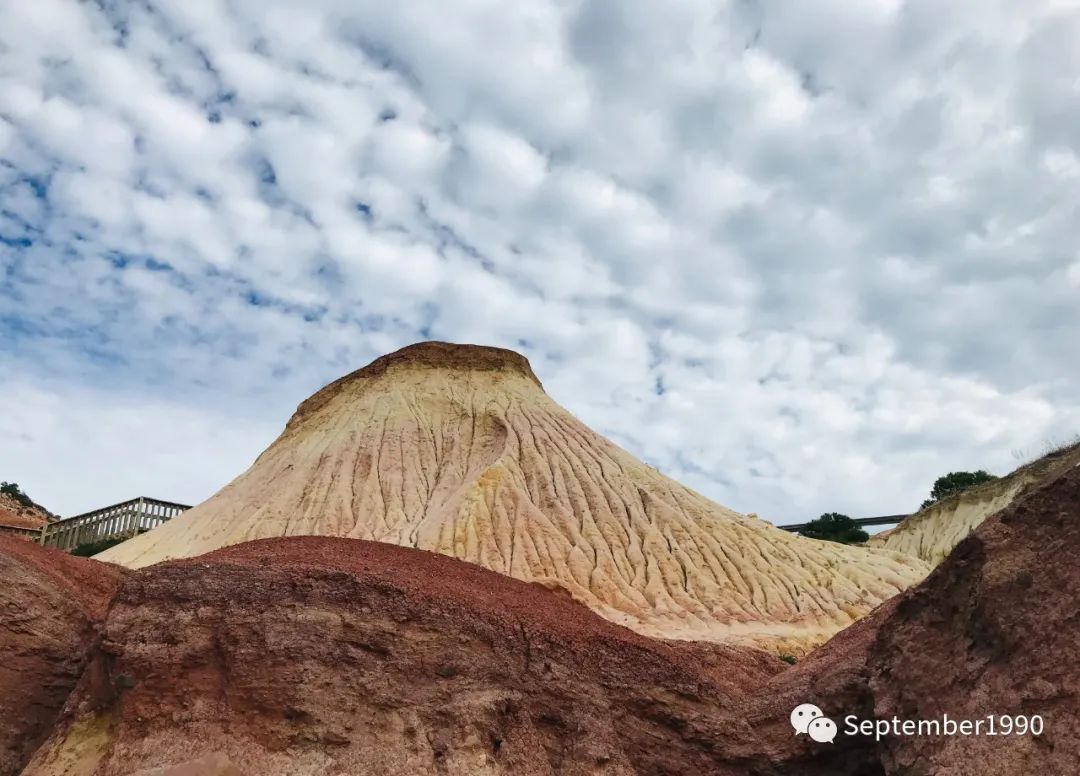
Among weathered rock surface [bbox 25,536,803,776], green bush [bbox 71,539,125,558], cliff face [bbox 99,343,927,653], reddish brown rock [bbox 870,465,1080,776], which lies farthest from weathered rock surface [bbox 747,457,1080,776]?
green bush [bbox 71,539,125,558]

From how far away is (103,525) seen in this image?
41.4 m

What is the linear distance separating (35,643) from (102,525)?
124 ft

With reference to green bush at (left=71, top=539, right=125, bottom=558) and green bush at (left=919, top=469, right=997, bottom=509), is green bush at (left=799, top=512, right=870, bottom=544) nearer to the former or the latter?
green bush at (left=919, top=469, right=997, bottom=509)

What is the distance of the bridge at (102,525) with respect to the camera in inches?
1619

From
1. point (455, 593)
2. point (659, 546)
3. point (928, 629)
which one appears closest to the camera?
point (928, 629)

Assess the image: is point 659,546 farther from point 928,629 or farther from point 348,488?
point 928,629

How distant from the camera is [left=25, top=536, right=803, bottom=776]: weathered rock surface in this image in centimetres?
655

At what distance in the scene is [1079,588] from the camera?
17.5 ft

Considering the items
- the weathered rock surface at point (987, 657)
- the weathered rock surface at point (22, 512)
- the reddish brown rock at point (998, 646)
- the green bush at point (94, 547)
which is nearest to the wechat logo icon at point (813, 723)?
the weathered rock surface at point (987, 657)

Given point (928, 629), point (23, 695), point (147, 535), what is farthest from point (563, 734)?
point (147, 535)

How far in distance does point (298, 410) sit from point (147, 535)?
1013 centimetres

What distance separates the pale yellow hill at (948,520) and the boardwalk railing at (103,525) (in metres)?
Answer: 39.0

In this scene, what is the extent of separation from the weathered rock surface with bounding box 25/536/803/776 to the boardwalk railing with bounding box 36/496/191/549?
3764 centimetres

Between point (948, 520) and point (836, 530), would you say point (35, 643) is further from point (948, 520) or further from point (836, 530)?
point (836, 530)
